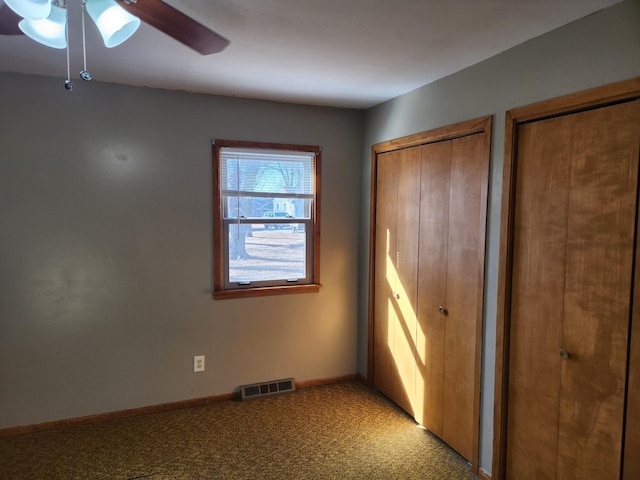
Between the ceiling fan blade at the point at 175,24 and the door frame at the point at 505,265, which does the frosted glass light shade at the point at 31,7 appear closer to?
the ceiling fan blade at the point at 175,24

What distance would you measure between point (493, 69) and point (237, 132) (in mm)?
1832

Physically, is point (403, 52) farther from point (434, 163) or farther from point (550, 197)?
point (550, 197)

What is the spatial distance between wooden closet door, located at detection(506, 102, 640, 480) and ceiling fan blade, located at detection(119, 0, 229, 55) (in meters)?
1.56

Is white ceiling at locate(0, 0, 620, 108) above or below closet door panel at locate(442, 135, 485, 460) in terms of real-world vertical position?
above

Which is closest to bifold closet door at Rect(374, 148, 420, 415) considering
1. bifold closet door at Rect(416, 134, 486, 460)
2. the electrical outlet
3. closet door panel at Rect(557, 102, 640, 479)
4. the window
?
bifold closet door at Rect(416, 134, 486, 460)

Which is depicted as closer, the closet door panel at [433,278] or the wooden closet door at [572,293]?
the wooden closet door at [572,293]

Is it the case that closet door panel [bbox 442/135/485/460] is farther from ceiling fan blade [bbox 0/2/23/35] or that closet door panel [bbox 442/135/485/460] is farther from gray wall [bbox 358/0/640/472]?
ceiling fan blade [bbox 0/2/23/35]

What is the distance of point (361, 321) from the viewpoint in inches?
145

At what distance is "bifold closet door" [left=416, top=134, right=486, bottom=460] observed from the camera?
241 cm

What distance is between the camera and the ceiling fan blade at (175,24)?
4.26ft

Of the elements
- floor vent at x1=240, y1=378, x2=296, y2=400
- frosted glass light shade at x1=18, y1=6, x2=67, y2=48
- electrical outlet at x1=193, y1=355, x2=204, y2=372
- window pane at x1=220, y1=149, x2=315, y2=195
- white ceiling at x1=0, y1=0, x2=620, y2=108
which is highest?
white ceiling at x1=0, y1=0, x2=620, y2=108

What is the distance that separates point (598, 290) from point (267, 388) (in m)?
2.50

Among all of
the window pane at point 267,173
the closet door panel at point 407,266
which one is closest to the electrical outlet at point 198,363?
the window pane at point 267,173

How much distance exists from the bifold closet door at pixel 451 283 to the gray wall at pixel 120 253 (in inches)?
41.3
